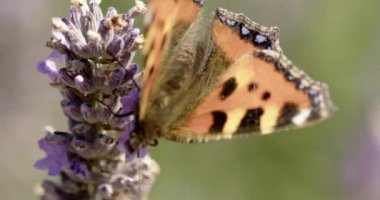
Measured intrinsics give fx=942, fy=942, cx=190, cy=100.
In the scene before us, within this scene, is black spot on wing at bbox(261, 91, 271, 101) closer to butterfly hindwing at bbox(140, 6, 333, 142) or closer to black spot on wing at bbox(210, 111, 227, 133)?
butterfly hindwing at bbox(140, 6, 333, 142)

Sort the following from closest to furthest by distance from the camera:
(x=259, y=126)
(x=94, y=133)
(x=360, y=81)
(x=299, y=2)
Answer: (x=259, y=126) < (x=94, y=133) < (x=360, y=81) < (x=299, y=2)

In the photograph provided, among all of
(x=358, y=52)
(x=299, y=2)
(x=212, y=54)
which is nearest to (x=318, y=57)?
(x=358, y=52)

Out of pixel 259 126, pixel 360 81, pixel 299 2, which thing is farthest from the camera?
pixel 299 2

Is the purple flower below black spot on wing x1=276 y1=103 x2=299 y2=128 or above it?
above

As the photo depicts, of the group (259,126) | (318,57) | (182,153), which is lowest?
(259,126)

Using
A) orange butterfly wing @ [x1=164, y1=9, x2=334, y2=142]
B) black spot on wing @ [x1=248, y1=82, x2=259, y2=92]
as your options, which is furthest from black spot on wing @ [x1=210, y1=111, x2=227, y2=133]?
black spot on wing @ [x1=248, y1=82, x2=259, y2=92]

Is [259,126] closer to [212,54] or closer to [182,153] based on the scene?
[212,54]

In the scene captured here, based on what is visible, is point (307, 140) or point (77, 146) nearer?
point (77, 146)

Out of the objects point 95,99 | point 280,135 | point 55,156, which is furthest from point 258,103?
point 280,135
